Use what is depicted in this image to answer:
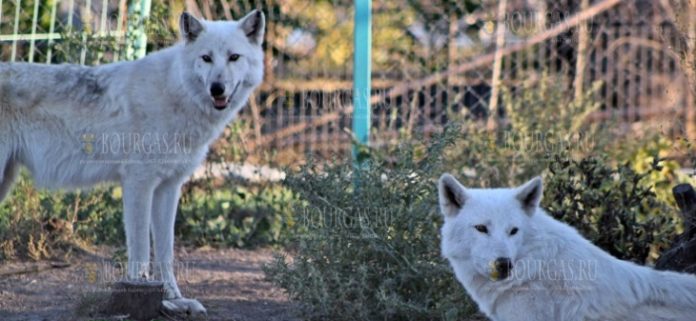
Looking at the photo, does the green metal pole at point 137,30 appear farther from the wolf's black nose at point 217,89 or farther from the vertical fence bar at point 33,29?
the wolf's black nose at point 217,89

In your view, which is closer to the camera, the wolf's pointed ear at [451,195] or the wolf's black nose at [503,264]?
the wolf's black nose at [503,264]

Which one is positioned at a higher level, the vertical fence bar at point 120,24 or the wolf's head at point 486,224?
the vertical fence bar at point 120,24

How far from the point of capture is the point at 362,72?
6.61m

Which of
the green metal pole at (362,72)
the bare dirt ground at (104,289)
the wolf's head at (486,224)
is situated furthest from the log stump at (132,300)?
the green metal pole at (362,72)

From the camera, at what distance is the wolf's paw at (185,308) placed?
488cm

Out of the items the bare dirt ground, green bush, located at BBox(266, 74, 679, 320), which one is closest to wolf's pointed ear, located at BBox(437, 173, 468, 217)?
green bush, located at BBox(266, 74, 679, 320)

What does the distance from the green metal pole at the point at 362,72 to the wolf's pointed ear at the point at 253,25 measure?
45.9 inches

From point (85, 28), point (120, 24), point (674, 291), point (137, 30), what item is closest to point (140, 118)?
point (137, 30)

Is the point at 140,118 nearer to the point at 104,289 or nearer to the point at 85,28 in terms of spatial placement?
the point at 104,289

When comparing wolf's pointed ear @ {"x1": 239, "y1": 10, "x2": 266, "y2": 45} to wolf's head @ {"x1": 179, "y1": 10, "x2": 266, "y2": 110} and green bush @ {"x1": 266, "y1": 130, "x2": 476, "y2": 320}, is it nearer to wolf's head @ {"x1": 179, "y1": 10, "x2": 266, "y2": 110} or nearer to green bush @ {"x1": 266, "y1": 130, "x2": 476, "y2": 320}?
wolf's head @ {"x1": 179, "y1": 10, "x2": 266, "y2": 110}

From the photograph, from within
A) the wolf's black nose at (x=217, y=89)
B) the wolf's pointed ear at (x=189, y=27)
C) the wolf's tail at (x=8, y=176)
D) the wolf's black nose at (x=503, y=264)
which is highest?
the wolf's pointed ear at (x=189, y=27)

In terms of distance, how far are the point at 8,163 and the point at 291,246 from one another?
201 centimetres

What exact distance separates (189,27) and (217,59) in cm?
25

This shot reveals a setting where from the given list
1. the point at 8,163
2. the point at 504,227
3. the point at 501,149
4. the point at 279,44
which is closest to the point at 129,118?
the point at 8,163
